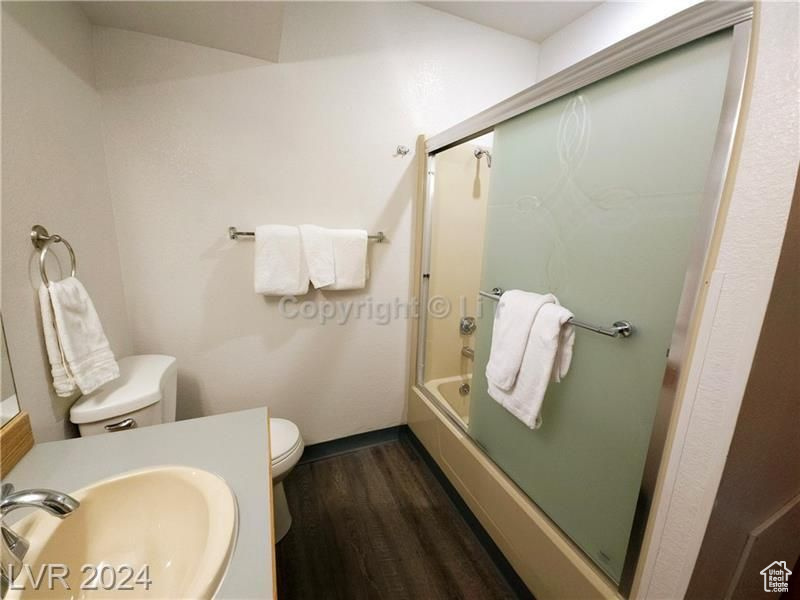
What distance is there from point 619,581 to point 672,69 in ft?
4.46

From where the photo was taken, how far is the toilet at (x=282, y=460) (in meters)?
1.26

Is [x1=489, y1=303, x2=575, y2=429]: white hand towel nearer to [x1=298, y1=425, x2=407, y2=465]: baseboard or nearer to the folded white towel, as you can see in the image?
[x1=298, y1=425, x2=407, y2=465]: baseboard

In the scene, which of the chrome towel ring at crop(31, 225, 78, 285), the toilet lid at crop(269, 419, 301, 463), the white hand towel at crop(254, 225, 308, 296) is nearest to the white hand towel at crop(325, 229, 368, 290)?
the white hand towel at crop(254, 225, 308, 296)

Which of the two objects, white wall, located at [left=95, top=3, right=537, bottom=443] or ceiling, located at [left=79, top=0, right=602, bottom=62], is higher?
ceiling, located at [left=79, top=0, right=602, bottom=62]

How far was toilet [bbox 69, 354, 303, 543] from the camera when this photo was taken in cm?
96

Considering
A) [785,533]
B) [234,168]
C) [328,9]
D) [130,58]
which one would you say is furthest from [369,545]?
[328,9]

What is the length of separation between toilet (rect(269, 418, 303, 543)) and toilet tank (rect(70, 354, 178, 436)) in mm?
400

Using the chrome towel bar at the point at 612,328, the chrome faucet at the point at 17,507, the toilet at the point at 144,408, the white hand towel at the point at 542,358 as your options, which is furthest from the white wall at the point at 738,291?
the chrome faucet at the point at 17,507

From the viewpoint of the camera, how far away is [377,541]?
1.37 metres

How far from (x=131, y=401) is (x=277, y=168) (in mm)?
1093

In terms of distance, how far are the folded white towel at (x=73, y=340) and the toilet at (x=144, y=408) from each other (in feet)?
0.27

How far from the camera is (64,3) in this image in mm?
992

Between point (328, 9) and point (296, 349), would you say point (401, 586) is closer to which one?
point (296, 349)

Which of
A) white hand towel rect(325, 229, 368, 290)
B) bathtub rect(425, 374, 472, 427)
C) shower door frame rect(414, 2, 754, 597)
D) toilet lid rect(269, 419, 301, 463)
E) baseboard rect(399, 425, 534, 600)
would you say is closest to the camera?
shower door frame rect(414, 2, 754, 597)
